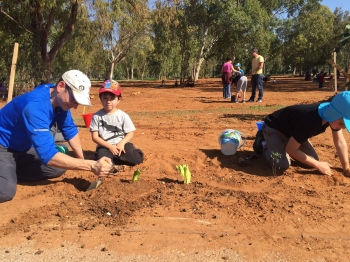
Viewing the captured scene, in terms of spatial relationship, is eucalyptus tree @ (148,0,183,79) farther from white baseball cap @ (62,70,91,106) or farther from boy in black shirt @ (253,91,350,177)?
white baseball cap @ (62,70,91,106)

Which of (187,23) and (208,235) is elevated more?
(187,23)

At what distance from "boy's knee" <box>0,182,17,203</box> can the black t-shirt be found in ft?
9.82

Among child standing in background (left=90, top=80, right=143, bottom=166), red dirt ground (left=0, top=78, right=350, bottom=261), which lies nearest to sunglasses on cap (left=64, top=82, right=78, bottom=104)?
red dirt ground (left=0, top=78, right=350, bottom=261)

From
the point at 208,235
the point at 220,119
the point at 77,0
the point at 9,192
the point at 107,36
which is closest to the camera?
the point at 208,235

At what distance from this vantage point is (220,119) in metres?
8.62

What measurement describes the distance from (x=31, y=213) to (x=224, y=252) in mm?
1838

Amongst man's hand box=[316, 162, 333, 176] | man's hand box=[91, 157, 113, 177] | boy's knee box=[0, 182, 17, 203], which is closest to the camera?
man's hand box=[91, 157, 113, 177]

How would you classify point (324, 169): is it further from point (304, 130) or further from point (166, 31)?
point (166, 31)

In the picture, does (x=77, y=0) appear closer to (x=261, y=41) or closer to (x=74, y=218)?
(x=74, y=218)

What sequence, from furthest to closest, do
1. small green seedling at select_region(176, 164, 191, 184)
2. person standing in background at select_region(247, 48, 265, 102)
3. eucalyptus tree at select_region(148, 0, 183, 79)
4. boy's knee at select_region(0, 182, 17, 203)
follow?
eucalyptus tree at select_region(148, 0, 183, 79)
person standing in background at select_region(247, 48, 265, 102)
small green seedling at select_region(176, 164, 191, 184)
boy's knee at select_region(0, 182, 17, 203)

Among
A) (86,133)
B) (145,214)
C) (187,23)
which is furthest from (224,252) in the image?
(187,23)

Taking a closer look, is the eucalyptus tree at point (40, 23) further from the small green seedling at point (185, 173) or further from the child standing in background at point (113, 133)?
the small green seedling at point (185, 173)

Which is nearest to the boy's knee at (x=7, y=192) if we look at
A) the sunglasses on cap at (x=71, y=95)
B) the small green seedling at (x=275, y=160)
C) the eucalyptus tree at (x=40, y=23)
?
the sunglasses on cap at (x=71, y=95)

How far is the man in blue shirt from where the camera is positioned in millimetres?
3172
